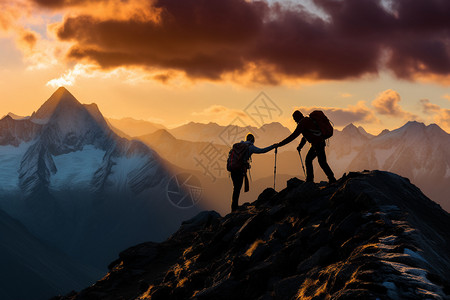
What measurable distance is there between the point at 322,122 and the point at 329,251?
29.4ft

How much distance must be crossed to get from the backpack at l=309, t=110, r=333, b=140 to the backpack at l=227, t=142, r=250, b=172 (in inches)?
180

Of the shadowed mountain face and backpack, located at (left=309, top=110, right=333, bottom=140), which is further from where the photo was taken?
backpack, located at (left=309, top=110, right=333, bottom=140)

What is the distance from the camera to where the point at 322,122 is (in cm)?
2267

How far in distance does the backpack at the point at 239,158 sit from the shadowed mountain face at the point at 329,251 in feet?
7.71

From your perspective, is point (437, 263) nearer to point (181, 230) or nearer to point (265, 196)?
point (265, 196)

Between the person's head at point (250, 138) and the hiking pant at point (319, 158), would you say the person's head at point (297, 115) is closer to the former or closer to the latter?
the hiking pant at point (319, 158)

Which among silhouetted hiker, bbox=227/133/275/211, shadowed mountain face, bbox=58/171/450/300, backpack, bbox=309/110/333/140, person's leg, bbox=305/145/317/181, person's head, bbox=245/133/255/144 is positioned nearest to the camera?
shadowed mountain face, bbox=58/171/450/300

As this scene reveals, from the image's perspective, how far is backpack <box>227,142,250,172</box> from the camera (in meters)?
26.1

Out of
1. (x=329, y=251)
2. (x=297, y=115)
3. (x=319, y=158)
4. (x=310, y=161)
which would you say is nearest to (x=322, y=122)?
(x=297, y=115)

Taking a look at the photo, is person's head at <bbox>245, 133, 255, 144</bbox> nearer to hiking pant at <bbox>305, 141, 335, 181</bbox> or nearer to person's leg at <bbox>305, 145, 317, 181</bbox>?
person's leg at <bbox>305, 145, 317, 181</bbox>

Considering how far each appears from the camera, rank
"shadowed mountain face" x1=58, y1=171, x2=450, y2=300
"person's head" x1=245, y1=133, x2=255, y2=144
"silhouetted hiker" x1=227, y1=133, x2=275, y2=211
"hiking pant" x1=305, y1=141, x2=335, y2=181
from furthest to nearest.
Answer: "person's head" x1=245, y1=133, x2=255, y2=144
"silhouetted hiker" x1=227, y1=133, x2=275, y2=211
"hiking pant" x1=305, y1=141, x2=335, y2=181
"shadowed mountain face" x1=58, y1=171, x2=450, y2=300

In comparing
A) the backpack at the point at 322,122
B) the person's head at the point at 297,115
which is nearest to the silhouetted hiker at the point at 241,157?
the person's head at the point at 297,115

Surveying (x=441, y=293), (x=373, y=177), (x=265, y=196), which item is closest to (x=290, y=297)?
(x=441, y=293)

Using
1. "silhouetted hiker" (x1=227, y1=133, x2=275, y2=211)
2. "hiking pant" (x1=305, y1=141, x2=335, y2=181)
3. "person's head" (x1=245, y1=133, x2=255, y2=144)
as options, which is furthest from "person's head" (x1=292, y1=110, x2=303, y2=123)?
"person's head" (x1=245, y1=133, x2=255, y2=144)
